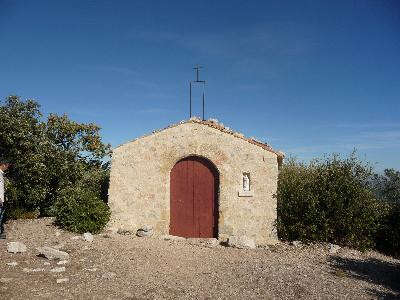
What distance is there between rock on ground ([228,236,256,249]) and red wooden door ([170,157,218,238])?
1.25 metres

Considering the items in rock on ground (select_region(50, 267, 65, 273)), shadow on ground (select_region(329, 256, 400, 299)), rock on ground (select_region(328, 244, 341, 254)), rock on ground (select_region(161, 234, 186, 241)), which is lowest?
shadow on ground (select_region(329, 256, 400, 299))

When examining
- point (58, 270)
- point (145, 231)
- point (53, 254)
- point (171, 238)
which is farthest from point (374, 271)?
point (53, 254)

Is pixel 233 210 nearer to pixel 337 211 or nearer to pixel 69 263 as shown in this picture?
pixel 337 211

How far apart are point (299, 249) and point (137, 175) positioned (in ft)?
20.8

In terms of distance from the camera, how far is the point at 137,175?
13422 millimetres

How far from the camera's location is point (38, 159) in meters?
15.0

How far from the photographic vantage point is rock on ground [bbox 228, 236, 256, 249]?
12204mm

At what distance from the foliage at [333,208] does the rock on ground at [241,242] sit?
1.56 meters

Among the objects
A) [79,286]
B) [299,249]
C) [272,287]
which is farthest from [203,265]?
[299,249]

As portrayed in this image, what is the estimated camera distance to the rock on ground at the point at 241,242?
12204 millimetres

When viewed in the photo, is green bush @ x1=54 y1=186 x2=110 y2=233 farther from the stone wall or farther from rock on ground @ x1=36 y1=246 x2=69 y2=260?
rock on ground @ x1=36 y1=246 x2=69 y2=260

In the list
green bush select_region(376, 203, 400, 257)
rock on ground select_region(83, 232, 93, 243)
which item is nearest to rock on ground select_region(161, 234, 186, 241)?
rock on ground select_region(83, 232, 93, 243)

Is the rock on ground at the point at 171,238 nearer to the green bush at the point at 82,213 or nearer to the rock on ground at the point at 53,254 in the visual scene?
the green bush at the point at 82,213

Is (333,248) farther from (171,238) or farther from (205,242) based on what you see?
(171,238)
